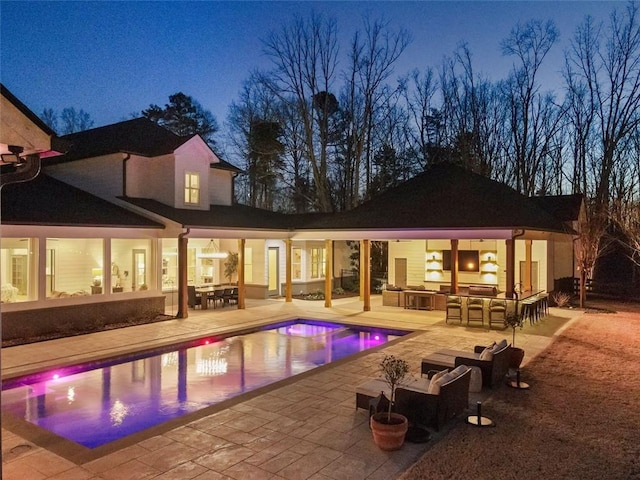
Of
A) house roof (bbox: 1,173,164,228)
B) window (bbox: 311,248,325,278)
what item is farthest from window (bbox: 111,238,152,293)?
window (bbox: 311,248,325,278)

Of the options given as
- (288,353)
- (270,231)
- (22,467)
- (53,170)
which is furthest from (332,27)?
(22,467)

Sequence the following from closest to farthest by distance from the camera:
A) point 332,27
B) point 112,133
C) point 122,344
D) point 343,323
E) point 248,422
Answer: point 248,422, point 122,344, point 343,323, point 112,133, point 332,27

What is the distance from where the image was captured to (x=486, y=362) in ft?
28.0

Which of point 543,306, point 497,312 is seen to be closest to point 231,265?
point 497,312

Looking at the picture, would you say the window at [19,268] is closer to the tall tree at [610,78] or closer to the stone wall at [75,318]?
the stone wall at [75,318]

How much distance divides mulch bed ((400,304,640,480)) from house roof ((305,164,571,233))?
18.9 ft

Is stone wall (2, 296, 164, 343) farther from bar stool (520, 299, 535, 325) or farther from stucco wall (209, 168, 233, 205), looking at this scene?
bar stool (520, 299, 535, 325)

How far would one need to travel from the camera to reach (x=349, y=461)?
569 cm

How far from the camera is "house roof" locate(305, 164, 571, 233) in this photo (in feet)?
Result: 51.0

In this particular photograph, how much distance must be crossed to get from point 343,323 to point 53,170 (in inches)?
529

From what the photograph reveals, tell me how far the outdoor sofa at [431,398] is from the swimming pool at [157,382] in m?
3.16

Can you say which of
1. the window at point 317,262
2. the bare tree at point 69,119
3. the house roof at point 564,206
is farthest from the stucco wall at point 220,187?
the bare tree at point 69,119

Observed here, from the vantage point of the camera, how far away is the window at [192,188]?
712 inches

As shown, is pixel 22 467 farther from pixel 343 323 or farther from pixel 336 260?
pixel 336 260
